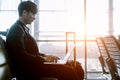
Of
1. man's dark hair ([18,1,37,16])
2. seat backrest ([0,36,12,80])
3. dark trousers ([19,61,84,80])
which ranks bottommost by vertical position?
dark trousers ([19,61,84,80])

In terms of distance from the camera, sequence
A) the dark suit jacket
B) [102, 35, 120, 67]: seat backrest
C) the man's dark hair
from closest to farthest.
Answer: [102, 35, 120, 67]: seat backrest
the dark suit jacket
the man's dark hair

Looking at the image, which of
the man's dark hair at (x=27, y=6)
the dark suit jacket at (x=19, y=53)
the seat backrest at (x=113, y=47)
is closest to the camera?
the seat backrest at (x=113, y=47)

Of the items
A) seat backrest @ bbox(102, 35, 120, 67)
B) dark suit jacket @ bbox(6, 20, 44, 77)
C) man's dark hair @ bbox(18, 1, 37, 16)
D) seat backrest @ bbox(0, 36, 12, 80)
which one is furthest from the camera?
man's dark hair @ bbox(18, 1, 37, 16)

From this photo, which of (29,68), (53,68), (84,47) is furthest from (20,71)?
(84,47)

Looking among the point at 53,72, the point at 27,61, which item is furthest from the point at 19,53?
the point at 53,72

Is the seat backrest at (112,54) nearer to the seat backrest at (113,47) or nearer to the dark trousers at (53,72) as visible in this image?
the seat backrest at (113,47)

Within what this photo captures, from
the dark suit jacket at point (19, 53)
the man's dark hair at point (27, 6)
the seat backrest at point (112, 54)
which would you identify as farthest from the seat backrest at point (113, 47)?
the man's dark hair at point (27, 6)

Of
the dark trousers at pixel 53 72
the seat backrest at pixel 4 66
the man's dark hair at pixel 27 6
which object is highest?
the man's dark hair at pixel 27 6

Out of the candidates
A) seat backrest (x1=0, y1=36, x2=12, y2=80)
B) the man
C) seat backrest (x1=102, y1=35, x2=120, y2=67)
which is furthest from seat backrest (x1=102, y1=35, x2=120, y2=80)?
seat backrest (x1=0, y1=36, x2=12, y2=80)

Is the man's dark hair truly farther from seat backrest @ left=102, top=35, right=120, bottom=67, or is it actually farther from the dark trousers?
seat backrest @ left=102, top=35, right=120, bottom=67

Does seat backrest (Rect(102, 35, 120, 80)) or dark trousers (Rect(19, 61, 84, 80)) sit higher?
seat backrest (Rect(102, 35, 120, 80))

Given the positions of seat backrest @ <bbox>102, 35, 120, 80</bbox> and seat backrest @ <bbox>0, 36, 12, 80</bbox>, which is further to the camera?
seat backrest @ <bbox>102, 35, 120, 80</bbox>

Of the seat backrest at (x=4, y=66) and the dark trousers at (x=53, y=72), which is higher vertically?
the seat backrest at (x=4, y=66)

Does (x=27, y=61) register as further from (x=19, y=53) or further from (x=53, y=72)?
(x=53, y=72)
